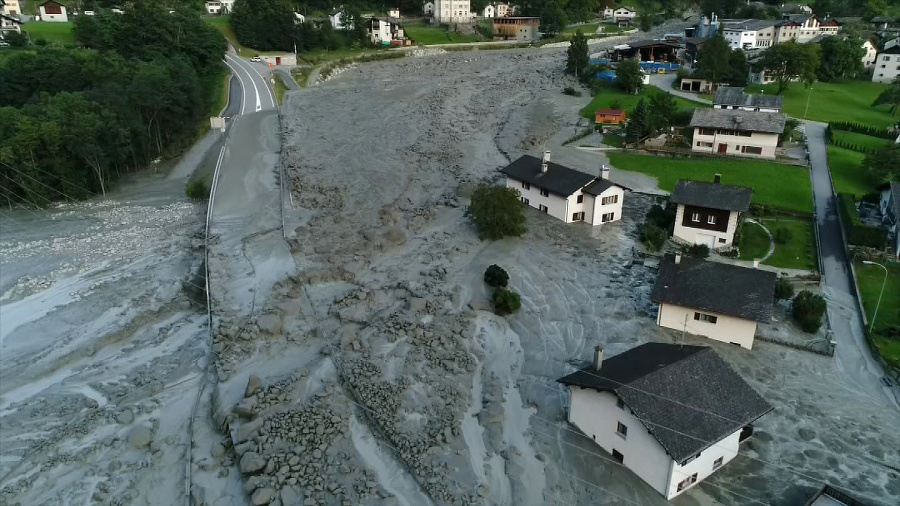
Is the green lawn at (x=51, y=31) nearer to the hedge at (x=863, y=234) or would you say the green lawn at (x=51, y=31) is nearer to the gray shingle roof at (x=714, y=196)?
the gray shingle roof at (x=714, y=196)

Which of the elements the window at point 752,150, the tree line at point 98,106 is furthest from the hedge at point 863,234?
the tree line at point 98,106

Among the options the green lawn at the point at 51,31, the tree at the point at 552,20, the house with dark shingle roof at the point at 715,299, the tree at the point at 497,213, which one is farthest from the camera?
the tree at the point at 552,20

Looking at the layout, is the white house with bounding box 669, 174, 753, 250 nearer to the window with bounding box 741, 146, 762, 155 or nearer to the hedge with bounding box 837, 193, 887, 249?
the hedge with bounding box 837, 193, 887, 249

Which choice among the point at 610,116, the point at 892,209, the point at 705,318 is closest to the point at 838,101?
the point at 610,116

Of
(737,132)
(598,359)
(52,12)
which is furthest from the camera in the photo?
(52,12)

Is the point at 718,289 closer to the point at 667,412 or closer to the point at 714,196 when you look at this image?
the point at 667,412
